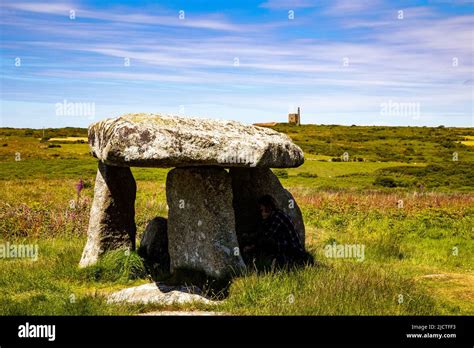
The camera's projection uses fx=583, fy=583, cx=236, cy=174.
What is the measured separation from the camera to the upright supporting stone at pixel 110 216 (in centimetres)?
1242

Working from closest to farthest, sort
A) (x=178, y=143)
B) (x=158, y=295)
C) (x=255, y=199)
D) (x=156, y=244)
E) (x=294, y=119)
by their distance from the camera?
(x=158, y=295), (x=178, y=143), (x=156, y=244), (x=255, y=199), (x=294, y=119)

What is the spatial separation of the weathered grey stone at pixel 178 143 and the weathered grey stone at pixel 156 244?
253 centimetres

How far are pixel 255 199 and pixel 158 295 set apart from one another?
464 cm

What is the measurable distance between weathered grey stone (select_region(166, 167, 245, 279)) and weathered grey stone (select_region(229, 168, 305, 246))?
7.80 ft

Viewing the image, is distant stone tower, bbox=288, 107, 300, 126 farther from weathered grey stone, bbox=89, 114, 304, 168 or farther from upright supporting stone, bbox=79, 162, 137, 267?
weathered grey stone, bbox=89, 114, 304, 168

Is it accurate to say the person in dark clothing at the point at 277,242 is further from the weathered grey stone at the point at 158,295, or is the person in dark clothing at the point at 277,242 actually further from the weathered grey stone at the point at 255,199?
the weathered grey stone at the point at 158,295

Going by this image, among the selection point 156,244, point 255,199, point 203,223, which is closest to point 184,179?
point 203,223

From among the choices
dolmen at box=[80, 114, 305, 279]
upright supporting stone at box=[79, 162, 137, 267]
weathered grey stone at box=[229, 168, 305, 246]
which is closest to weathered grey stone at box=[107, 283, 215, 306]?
dolmen at box=[80, 114, 305, 279]

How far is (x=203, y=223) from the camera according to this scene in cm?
1162

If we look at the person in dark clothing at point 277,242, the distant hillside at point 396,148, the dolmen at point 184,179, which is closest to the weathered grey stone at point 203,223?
the dolmen at point 184,179

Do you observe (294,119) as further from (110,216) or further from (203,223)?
(203,223)

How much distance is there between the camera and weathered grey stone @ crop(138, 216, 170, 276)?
A: 1311 cm
